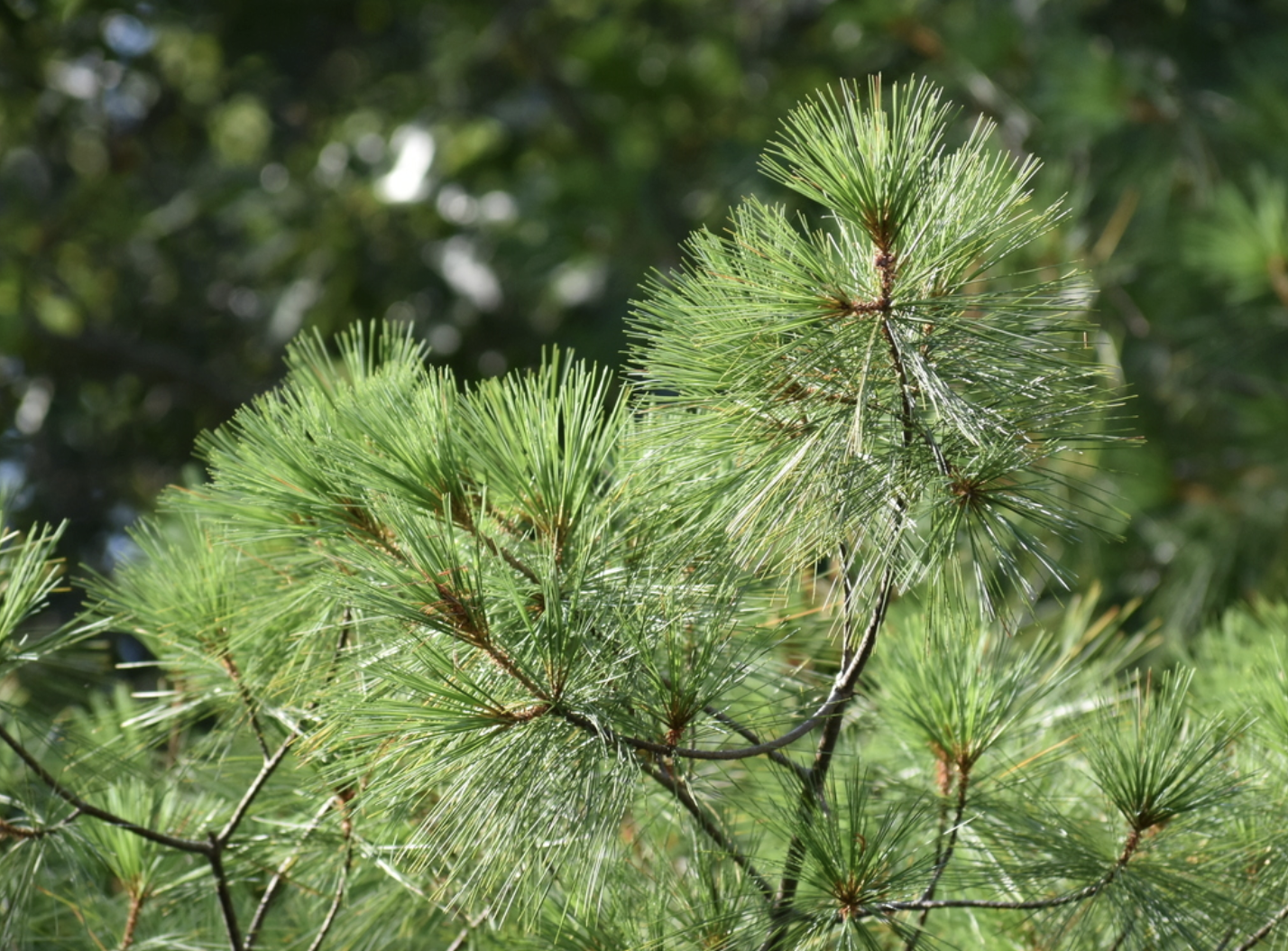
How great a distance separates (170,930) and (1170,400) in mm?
2084

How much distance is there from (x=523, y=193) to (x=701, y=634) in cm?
215

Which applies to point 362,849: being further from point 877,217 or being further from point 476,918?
point 877,217

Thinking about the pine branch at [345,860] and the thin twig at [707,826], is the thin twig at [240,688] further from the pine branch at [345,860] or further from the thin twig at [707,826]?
the thin twig at [707,826]

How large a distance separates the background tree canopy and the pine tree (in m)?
1.23

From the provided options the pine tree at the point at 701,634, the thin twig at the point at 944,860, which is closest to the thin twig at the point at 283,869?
the pine tree at the point at 701,634

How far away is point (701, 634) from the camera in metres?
0.64

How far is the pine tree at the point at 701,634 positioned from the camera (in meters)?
0.59

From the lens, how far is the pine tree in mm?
587

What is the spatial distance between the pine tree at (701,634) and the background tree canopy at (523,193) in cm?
123

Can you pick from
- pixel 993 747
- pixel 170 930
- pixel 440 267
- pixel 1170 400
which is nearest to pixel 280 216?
pixel 440 267

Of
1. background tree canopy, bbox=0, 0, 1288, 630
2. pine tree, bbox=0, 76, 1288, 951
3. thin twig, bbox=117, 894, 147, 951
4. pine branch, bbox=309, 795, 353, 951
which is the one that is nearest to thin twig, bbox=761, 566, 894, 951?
pine tree, bbox=0, 76, 1288, 951

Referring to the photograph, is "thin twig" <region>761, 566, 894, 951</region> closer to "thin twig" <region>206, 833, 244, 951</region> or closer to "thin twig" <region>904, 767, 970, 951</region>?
"thin twig" <region>904, 767, 970, 951</region>

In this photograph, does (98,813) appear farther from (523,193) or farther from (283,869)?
(523,193)

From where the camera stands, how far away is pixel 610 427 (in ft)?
2.20
